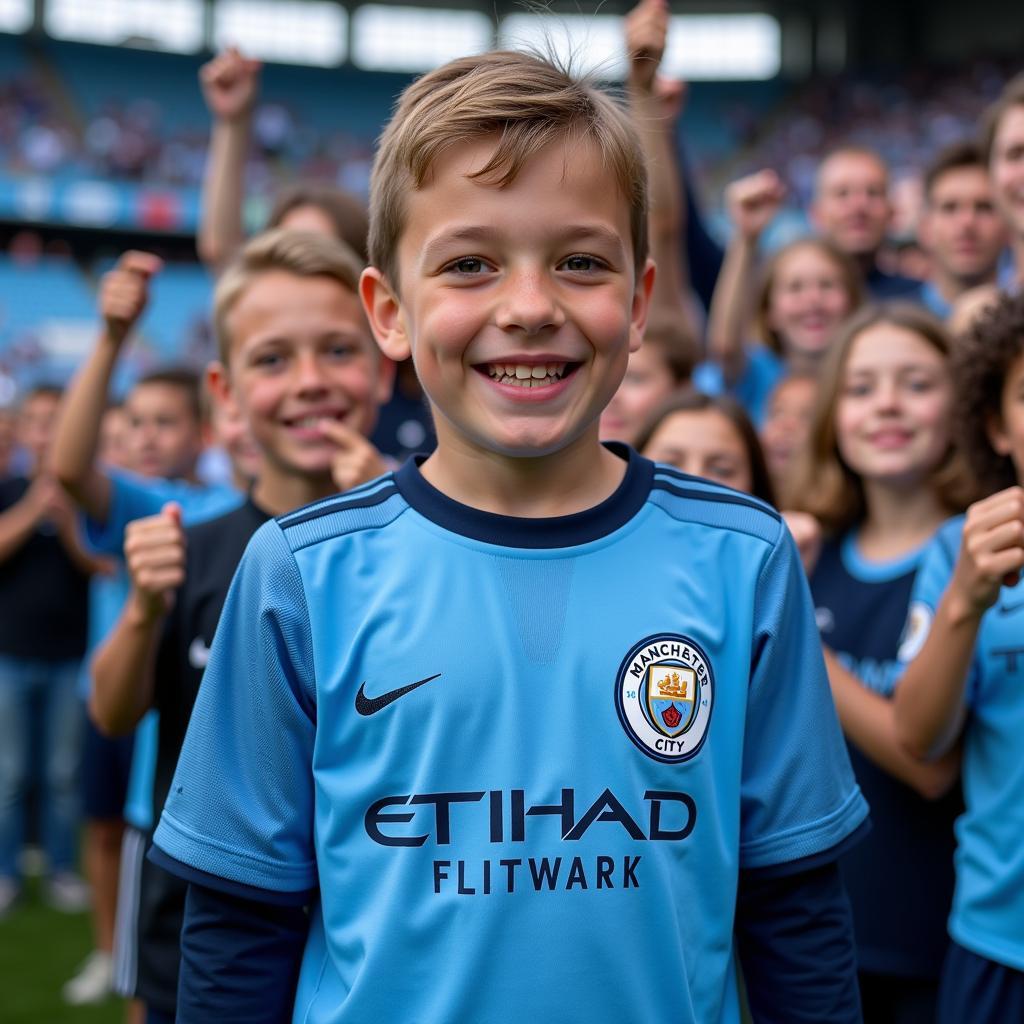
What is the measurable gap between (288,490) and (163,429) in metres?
1.80

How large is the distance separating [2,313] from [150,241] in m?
3.17

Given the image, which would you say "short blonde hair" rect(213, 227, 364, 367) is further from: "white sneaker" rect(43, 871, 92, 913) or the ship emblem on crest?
"white sneaker" rect(43, 871, 92, 913)

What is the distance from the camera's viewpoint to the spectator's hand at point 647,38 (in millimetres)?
2559

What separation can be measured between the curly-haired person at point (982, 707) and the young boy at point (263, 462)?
926 mm

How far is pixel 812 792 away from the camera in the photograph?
1.38m

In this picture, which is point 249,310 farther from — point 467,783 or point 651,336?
point 651,336

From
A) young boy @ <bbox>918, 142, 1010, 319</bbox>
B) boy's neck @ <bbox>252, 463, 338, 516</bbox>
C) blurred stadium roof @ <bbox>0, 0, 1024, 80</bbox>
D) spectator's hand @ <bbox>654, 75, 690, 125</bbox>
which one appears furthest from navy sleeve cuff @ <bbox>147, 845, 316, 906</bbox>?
blurred stadium roof @ <bbox>0, 0, 1024, 80</bbox>

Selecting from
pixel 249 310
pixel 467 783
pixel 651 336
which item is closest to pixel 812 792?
pixel 467 783

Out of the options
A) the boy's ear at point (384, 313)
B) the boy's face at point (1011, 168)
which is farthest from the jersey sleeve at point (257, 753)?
the boy's face at point (1011, 168)

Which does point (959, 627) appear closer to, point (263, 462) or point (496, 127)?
point (496, 127)

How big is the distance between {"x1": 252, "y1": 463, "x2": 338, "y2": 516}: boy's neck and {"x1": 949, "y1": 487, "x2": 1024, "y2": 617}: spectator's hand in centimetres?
106

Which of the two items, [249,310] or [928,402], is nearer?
[249,310]

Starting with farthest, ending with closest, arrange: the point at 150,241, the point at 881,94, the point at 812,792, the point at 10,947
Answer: the point at 881,94 → the point at 150,241 → the point at 10,947 → the point at 812,792

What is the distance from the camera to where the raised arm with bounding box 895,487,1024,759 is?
1.62m
